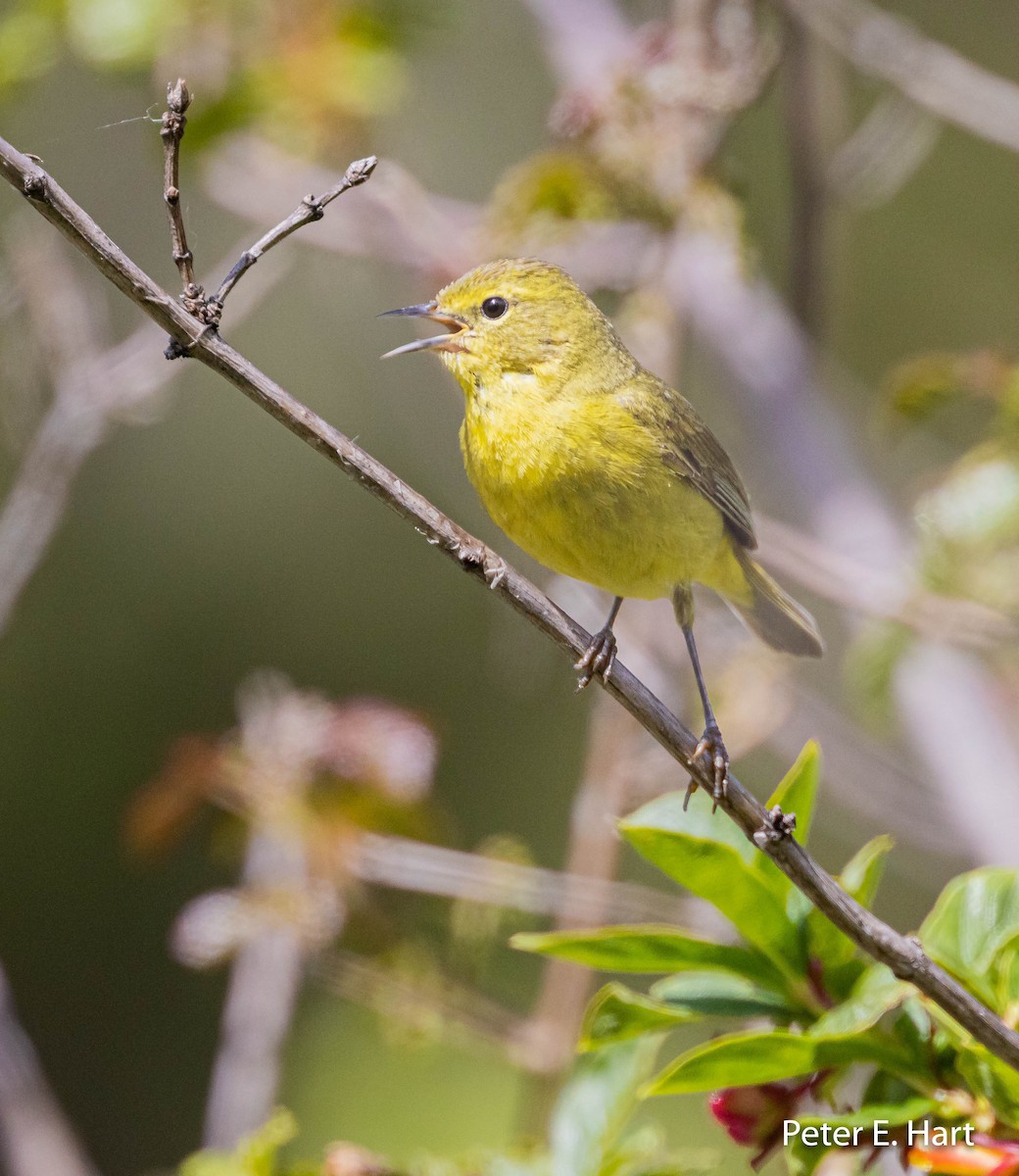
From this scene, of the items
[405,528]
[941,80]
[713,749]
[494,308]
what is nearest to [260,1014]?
[713,749]

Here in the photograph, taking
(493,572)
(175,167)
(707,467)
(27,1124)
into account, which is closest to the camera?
(175,167)

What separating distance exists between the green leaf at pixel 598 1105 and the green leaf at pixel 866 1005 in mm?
305

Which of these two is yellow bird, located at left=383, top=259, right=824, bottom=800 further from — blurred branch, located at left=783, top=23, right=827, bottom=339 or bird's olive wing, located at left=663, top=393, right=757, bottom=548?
blurred branch, located at left=783, top=23, right=827, bottom=339

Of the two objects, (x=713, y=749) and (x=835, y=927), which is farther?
(x=713, y=749)

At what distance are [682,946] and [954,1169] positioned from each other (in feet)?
1.28

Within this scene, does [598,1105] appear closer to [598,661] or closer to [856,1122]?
[856,1122]

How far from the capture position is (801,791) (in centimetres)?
177

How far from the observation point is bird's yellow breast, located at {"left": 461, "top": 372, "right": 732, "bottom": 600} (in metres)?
2.59

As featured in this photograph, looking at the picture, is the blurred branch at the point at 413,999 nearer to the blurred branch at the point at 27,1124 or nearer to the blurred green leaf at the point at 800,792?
the blurred branch at the point at 27,1124

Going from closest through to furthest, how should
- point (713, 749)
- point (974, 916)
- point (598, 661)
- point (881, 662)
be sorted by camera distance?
1. point (974, 916)
2. point (598, 661)
3. point (713, 749)
4. point (881, 662)

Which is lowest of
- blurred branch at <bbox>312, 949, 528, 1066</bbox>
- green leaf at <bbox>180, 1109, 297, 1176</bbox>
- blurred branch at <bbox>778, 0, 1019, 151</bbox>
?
green leaf at <bbox>180, 1109, 297, 1176</bbox>

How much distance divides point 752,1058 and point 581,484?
1259mm

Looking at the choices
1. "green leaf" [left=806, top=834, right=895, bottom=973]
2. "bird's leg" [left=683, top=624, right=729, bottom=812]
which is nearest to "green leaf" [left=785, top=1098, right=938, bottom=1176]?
"green leaf" [left=806, top=834, right=895, bottom=973]

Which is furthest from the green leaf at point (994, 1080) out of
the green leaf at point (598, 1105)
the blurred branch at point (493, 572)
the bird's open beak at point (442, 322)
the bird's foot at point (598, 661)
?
the bird's open beak at point (442, 322)
